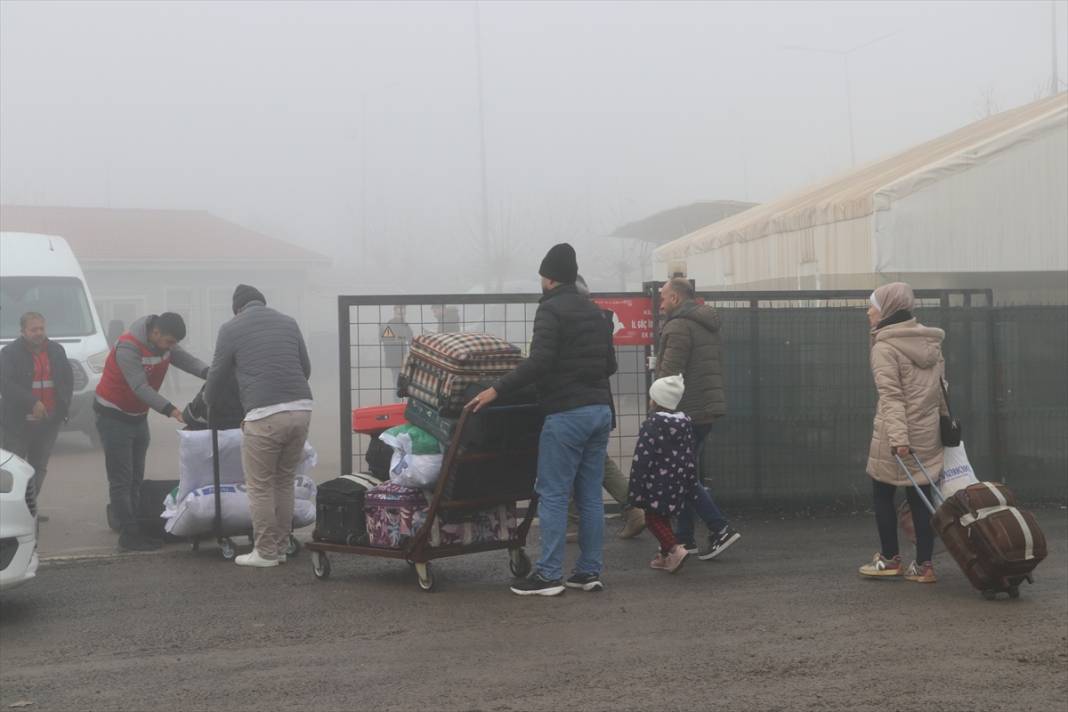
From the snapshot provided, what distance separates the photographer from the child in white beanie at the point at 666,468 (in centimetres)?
736

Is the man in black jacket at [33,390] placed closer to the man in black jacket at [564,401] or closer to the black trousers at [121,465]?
the black trousers at [121,465]

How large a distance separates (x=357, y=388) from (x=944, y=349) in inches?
187

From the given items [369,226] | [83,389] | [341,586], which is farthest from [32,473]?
[369,226]

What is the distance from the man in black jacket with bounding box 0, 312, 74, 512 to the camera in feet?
33.3

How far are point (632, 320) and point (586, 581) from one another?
2.91 meters

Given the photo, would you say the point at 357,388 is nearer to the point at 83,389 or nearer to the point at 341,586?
the point at 341,586

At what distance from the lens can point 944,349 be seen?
9.91m

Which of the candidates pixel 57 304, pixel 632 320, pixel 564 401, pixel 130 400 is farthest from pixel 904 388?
pixel 57 304

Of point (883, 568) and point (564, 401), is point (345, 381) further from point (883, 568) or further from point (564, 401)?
point (883, 568)

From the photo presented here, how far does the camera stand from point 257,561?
7.79 m

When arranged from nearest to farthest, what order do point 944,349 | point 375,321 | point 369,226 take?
point 375,321
point 944,349
point 369,226

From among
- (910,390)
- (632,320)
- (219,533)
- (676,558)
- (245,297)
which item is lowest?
(676,558)

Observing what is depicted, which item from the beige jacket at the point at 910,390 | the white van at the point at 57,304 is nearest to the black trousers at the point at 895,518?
the beige jacket at the point at 910,390

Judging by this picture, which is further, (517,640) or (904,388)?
(904,388)
